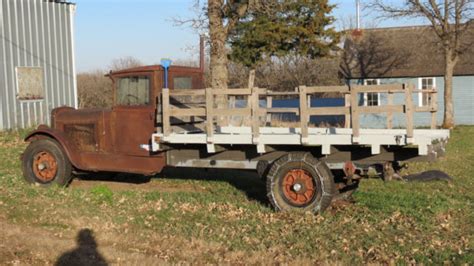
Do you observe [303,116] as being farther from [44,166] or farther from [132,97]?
[44,166]

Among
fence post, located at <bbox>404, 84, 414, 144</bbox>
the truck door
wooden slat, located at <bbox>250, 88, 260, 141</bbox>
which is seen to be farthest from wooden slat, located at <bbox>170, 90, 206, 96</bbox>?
fence post, located at <bbox>404, 84, 414, 144</bbox>

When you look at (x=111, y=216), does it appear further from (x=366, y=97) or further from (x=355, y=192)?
(x=366, y=97)

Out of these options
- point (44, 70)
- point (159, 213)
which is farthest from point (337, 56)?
point (159, 213)

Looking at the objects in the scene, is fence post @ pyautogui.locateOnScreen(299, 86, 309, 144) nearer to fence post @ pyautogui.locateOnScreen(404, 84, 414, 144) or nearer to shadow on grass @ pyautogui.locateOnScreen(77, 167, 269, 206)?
fence post @ pyautogui.locateOnScreen(404, 84, 414, 144)

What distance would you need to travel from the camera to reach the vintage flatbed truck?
802 cm

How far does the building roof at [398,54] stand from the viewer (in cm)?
2961

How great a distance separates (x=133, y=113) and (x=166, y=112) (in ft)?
2.78

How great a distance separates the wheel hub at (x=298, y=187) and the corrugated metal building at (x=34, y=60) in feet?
41.6

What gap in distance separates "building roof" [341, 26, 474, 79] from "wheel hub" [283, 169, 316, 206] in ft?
75.6

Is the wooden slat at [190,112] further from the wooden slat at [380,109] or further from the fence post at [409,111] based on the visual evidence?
the fence post at [409,111]

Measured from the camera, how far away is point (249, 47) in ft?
113

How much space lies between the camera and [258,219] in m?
7.86

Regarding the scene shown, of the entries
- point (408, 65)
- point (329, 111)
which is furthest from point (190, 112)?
point (408, 65)

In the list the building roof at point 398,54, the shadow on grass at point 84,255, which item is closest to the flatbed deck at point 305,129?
the shadow on grass at point 84,255
